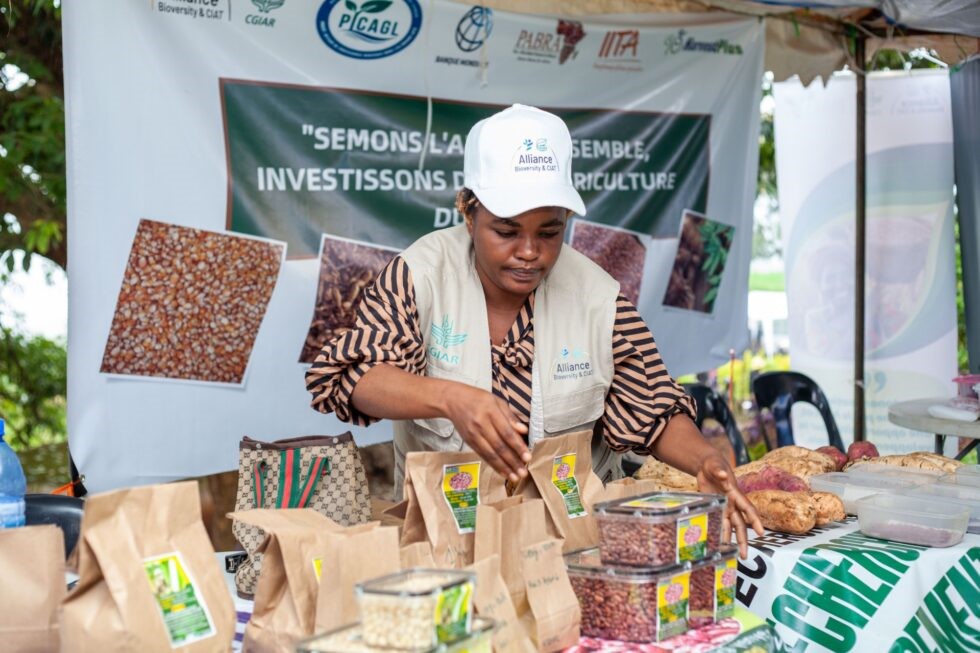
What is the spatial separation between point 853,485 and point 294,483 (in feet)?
5.14

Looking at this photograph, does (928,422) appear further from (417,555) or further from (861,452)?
(417,555)

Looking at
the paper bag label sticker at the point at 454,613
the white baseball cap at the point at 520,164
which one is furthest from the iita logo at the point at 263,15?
the paper bag label sticker at the point at 454,613

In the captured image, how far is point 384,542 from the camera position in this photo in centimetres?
168

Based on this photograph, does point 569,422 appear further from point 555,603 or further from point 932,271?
point 932,271

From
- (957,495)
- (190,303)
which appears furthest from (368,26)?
(957,495)

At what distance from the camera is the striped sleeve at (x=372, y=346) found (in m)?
2.35

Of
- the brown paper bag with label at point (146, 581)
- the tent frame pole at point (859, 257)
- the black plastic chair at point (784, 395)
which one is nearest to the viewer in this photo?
the brown paper bag with label at point (146, 581)

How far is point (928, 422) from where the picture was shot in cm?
435

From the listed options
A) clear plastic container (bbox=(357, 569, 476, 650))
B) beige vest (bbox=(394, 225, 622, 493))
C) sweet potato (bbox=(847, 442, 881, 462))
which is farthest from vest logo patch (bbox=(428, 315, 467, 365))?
sweet potato (bbox=(847, 442, 881, 462))

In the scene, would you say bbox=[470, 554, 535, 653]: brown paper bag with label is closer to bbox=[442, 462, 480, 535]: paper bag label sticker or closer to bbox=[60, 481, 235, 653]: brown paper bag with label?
bbox=[442, 462, 480, 535]: paper bag label sticker

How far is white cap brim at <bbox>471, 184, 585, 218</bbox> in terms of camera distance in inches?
88.9

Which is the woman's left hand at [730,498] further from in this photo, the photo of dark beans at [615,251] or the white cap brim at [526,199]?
the photo of dark beans at [615,251]

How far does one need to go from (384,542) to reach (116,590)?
1.33 feet

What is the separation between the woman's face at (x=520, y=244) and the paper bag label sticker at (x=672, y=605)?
818 millimetres
